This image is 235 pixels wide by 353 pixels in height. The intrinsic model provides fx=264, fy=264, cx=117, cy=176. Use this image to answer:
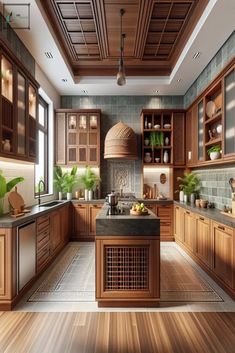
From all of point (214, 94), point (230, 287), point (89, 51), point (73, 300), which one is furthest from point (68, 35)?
point (230, 287)

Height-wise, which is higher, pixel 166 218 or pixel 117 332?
pixel 166 218

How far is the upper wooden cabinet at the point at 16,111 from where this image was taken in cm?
303

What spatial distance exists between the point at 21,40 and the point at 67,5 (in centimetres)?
86

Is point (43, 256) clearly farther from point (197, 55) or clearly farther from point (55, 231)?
point (197, 55)

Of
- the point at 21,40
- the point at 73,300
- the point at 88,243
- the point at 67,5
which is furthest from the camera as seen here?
the point at 88,243

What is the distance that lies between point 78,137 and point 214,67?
324 centimetres

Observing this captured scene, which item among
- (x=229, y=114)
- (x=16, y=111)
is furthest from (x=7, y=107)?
(x=229, y=114)

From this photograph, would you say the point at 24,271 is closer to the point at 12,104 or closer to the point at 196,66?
the point at 12,104

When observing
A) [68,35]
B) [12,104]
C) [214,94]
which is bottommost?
[12,104]

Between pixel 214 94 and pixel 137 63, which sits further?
pixel 137 63

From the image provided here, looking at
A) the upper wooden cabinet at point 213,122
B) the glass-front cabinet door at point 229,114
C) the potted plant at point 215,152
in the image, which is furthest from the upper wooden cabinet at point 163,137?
the glass-front cabinet door at point 229,114

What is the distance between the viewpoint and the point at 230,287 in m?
3.06

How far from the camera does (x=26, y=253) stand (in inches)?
124

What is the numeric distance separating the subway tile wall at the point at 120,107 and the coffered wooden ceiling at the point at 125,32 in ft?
3.17
